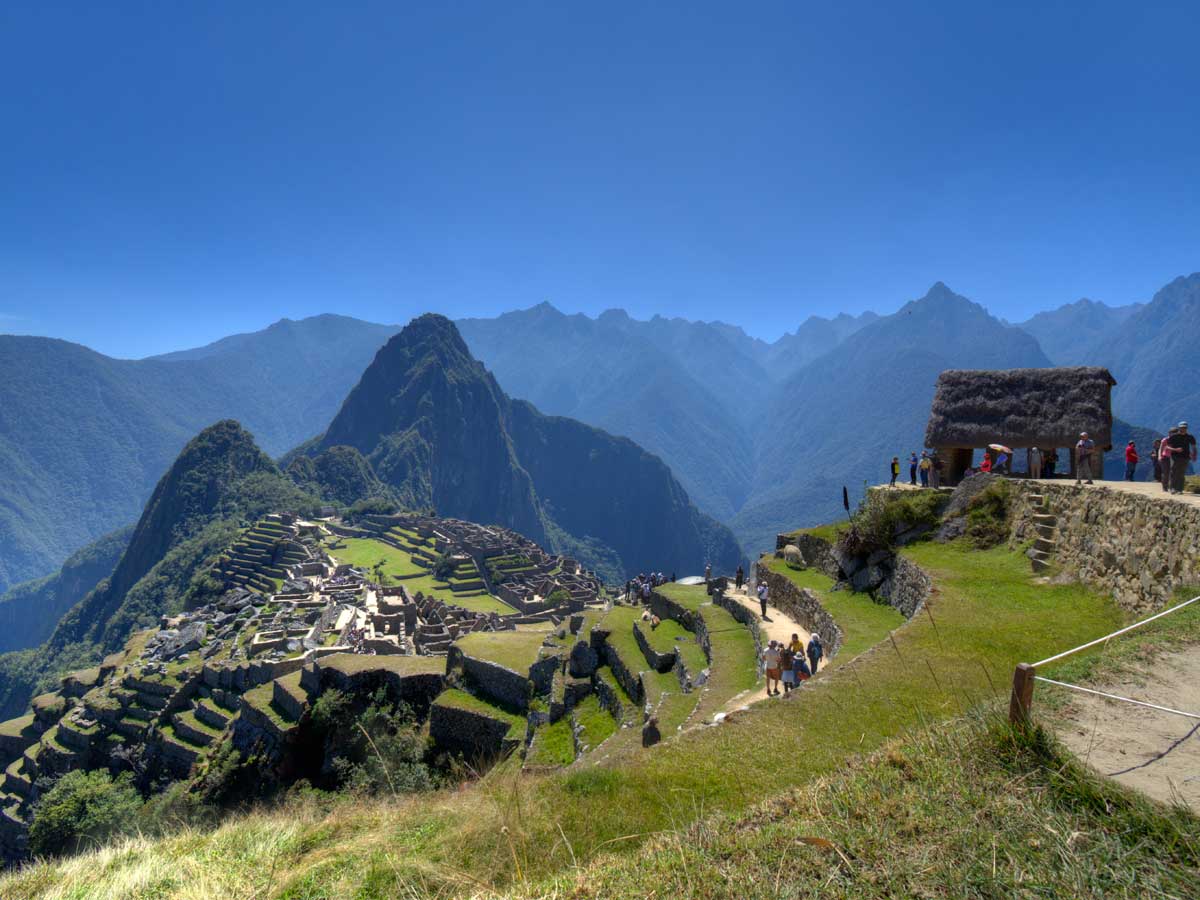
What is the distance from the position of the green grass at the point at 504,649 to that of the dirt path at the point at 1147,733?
647 inches

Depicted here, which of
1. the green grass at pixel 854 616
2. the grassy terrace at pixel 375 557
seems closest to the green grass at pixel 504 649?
the green grass at pixel 854 616

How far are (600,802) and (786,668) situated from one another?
6.20m

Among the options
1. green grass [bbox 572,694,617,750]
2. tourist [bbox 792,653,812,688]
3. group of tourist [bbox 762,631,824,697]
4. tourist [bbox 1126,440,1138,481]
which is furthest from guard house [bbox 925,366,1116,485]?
green grass [bbox 572,694,617,750]

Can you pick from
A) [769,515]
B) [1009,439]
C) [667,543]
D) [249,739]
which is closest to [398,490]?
[667,543]

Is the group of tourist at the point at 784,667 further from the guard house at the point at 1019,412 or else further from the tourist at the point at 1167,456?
the guard house at the point at 1019,412

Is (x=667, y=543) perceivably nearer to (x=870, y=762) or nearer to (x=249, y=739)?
(x=249, y=739)

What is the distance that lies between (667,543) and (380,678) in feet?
596

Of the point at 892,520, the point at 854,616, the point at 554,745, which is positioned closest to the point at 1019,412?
the point at 892,520

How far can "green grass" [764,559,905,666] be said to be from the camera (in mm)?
10969

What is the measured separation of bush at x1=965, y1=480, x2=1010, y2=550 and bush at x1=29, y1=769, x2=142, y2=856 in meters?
27.7

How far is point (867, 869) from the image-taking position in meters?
3.23

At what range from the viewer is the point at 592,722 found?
55.2 ft

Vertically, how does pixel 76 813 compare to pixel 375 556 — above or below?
above

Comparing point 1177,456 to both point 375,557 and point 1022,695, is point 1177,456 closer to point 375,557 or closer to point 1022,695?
point 1022,695
